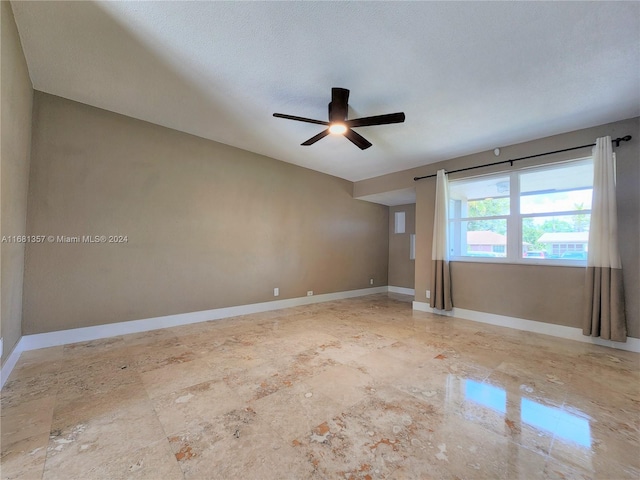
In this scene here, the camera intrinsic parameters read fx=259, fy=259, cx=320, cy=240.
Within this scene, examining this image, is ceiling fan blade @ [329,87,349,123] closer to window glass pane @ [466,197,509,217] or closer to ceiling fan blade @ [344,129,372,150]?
ceiling fan blade @ [344,129,372,150]

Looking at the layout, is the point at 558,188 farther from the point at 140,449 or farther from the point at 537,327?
the point at 140,449

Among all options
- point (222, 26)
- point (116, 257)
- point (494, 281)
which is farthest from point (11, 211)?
point (494, 281)

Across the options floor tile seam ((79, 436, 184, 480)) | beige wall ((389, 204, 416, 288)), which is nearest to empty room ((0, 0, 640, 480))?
floor tile seam ((79, 436, 184, 480))

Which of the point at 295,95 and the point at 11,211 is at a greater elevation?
the point at 295,95

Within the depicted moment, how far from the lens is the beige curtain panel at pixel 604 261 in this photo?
9.79 feet

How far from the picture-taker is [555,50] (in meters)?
2.09

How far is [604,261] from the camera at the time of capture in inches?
121

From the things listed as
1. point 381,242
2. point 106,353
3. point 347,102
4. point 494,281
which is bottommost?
point 106,353

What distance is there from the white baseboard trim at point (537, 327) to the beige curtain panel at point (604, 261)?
0.39 feet

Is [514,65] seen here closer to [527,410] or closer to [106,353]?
[527,410]

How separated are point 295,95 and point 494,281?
3904mm

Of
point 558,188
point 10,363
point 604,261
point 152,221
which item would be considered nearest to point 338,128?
point 152,221

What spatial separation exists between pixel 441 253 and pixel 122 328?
4771mm

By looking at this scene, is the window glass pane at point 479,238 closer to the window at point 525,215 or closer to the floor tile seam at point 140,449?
the window at point 525,215
